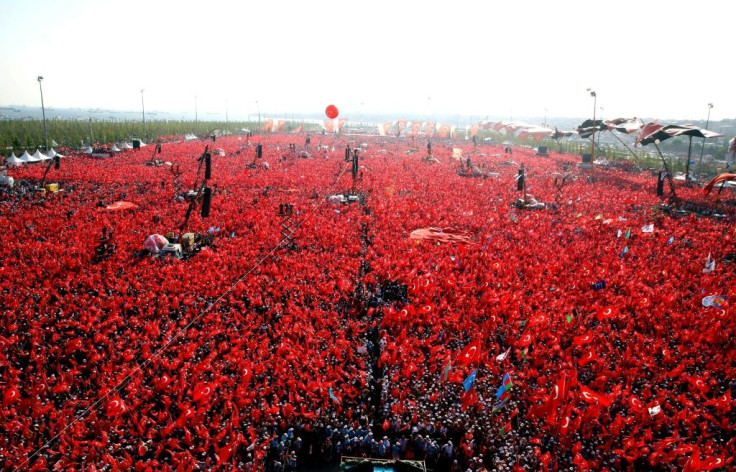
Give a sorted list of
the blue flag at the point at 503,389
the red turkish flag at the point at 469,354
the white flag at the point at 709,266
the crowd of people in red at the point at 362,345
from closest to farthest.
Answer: the crowd of people in red at the point at 362,345, the blue flag at the point at 503,389, the red turkish flag at the point at 469,354, the white flag at the point at 709,266

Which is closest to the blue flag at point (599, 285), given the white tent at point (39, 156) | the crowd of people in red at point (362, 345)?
the crowd of people in red at point (362, 345)

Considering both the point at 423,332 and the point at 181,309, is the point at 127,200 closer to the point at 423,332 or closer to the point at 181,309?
the point at 181,309

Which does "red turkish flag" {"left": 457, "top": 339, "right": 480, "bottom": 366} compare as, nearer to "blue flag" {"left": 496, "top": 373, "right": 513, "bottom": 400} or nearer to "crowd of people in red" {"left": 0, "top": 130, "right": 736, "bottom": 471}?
"crowd of people in red" {"left": 0, "top": 130, "right": 736, "bottom": 471}

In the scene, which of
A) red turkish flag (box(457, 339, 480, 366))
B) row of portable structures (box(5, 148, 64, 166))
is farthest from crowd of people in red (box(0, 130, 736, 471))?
row of portable structures (box(5, 148, 64, 166))

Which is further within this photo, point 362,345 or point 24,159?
point 24,159

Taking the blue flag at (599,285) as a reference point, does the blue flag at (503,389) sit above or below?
below

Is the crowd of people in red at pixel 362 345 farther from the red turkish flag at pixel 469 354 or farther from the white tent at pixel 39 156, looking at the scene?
the white tent at pixel 39 156

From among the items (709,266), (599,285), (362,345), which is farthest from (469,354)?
(709,266)

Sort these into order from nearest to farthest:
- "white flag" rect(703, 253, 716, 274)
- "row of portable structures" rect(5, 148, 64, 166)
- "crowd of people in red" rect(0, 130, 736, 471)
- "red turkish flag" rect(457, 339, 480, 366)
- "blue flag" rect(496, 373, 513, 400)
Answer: "crowd of people in red" rect(0, 130, 736, 471), "blue flag" rect(496, 373, 513, 400), "red turkish flag" rect(457, 339, 480, 366), "white flag" rect(703, 253, 716, 274), "row of portable structures" rect(5, 148, 64, 166)

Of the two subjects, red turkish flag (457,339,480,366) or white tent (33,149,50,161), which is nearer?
red turkish flag (457,339,480,366)

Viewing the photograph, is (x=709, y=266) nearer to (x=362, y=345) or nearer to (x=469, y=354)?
(x=469, y=354)
